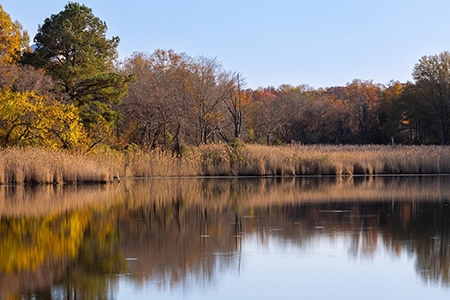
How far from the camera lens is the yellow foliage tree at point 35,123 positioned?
29.4 metres

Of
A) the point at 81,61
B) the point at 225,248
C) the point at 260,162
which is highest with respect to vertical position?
the point at 81,61

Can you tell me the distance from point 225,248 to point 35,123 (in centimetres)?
2051

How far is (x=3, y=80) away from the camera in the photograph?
106 feet

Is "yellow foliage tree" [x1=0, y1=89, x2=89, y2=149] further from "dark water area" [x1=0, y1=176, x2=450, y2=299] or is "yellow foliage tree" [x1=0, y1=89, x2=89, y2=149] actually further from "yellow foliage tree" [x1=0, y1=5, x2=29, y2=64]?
"yellow foliage tree" [x1=0, y1=5, x2=29, y2=64]

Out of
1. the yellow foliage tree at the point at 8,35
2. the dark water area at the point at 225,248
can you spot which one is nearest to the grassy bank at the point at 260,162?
the dark water area at the point at 225,248

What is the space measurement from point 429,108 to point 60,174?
132 feet

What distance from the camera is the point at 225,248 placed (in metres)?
10.8

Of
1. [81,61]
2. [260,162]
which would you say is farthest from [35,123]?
[260,162]

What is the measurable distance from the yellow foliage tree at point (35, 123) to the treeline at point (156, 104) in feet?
0.13

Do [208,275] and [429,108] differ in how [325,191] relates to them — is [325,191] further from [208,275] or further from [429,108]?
[429,108]

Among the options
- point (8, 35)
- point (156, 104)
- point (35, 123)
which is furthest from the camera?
point (8, 35)

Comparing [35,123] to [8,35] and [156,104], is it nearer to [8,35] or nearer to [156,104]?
[156,104]

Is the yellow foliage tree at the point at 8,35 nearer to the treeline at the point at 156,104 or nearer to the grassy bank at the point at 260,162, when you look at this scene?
the treeline at the point at 156,104

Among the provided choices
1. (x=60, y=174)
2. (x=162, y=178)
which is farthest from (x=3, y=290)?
(x=162, y=178)
